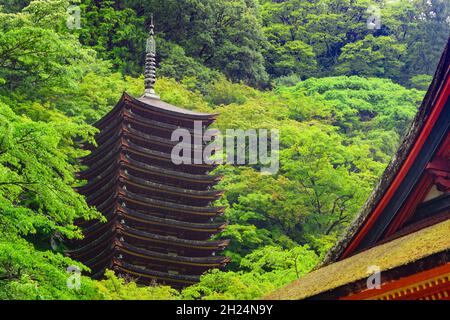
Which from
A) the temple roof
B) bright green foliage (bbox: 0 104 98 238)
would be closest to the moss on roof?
the temple roof

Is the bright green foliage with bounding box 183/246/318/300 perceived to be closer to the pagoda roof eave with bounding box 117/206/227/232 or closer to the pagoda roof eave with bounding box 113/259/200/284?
the pagoda roof eave with bounding box 113/259/200/284

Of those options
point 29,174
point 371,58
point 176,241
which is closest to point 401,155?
point 29,174

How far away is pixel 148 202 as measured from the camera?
1069 inches

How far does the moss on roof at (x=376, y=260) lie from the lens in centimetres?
630

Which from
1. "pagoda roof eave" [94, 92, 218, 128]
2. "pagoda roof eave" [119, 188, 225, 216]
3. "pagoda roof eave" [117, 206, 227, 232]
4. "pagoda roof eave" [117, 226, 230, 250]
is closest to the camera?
"pagoda roof eave" [117, 226, 230, 250]

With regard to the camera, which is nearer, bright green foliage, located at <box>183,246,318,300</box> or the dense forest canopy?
the dense forest canopy

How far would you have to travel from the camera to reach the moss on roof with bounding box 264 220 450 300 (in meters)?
6.30

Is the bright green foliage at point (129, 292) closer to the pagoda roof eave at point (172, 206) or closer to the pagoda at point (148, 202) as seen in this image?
the pagoda at point (148, 202)

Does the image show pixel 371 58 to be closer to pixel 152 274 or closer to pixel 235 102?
pixel 235 102

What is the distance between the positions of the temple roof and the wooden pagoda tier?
17662mm

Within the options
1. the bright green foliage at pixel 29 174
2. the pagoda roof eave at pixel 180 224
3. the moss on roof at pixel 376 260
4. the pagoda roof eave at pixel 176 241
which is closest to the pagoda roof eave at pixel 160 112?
the pagoda roof eave at pixel 180 224

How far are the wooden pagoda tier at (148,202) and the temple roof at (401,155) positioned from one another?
1766 centimetres

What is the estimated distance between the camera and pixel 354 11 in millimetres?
62312

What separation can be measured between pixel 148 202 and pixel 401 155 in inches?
779
